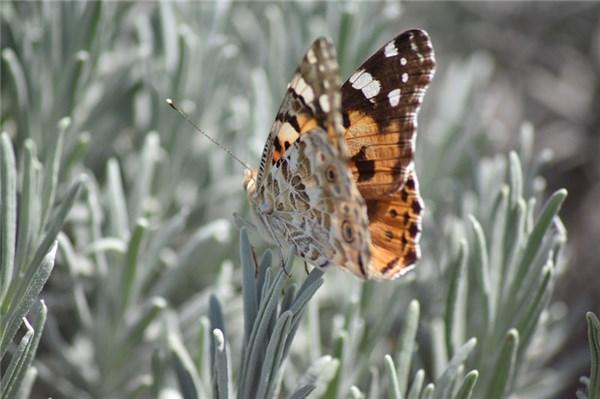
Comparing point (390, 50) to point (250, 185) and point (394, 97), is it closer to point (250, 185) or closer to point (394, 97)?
point (394, 97)

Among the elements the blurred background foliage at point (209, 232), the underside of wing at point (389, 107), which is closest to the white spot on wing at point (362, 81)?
the underside of wing at point (389, 107)

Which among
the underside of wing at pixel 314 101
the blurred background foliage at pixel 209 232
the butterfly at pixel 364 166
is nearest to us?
the underside of wing at pixel 314 101

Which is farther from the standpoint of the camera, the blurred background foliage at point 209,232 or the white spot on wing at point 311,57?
the blurred background foliage at point 209,232

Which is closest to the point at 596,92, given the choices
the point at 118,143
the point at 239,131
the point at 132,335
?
the point at 239,131

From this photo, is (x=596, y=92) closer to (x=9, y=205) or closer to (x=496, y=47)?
(x=496, y=47)

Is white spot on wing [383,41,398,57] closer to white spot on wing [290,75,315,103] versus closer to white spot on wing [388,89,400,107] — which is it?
white spot on wing [388,89,400,107]

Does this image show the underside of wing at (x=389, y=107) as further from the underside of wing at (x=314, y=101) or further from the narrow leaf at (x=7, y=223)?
the narrow leaf at (x=7, y=223)

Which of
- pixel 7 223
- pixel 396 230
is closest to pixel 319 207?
pixel 396 230

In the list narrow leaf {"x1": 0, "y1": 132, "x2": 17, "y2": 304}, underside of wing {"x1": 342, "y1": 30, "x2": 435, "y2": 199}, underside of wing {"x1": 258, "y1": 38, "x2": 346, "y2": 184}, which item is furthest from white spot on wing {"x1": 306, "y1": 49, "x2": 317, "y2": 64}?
narrow leaf {"x1": 0, "y1": 132, "x2": 17, "y2": 304}
